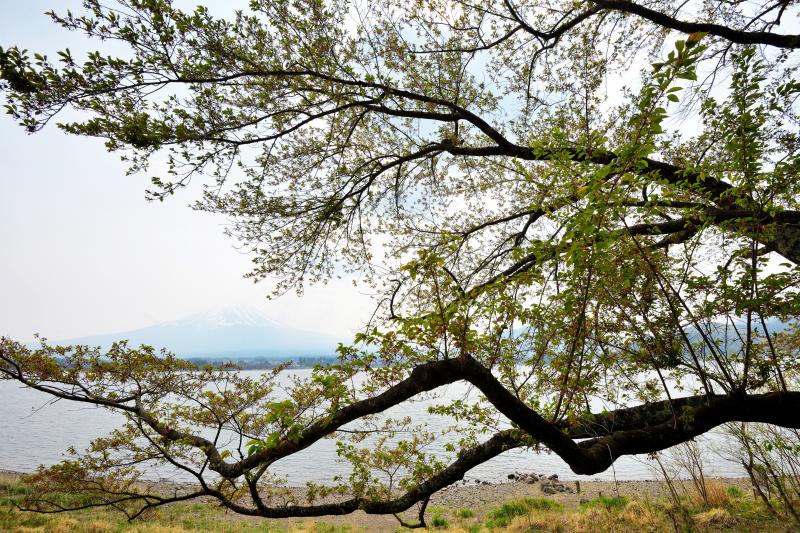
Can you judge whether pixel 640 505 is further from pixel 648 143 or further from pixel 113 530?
pixel 113 530

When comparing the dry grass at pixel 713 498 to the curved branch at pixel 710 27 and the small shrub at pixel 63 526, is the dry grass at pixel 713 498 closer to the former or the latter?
the curved branch at pixel 710 27

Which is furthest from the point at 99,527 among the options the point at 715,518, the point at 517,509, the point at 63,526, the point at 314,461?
the point at 715,518

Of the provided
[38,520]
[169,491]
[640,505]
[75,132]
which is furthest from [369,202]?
[169,491]

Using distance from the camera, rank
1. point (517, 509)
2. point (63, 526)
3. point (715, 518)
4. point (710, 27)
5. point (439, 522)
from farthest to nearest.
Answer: point (517, 509)
point (439, 522)
point (63, 526)
point (715, 518)
point (710, 27)

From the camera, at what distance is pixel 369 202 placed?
6.56 m

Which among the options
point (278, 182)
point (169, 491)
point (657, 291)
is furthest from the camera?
point (169, 491)

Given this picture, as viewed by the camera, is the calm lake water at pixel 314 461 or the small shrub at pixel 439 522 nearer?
the small shrub at pixel 439 522

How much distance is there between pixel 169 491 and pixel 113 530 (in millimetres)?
9233

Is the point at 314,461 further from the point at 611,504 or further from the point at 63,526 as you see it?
the point at 611,504

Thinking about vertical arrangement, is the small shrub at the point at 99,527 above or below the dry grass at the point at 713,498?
below

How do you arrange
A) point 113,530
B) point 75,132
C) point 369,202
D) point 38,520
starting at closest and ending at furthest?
1. point 75,132
2. point 369,202
3. point 113,530
4. point 38,520

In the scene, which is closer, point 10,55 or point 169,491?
point 10,55

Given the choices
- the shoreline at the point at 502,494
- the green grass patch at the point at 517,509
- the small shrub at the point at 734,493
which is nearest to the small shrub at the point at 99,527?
the shoreline at the point at 502,494

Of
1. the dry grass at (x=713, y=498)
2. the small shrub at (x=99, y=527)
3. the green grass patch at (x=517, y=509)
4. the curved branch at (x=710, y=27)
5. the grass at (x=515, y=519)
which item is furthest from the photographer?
the green grass patch at (x=517, y=509)
